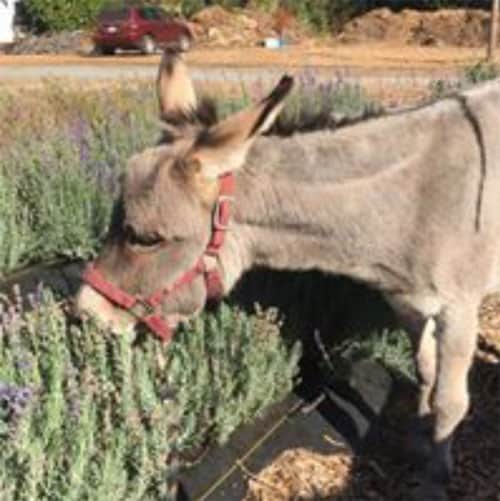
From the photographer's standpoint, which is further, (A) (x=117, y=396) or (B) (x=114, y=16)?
(B) (x=114, y=16)

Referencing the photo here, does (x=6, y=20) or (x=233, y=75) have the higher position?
(x=233, y=75)

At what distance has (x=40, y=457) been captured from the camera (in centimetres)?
377

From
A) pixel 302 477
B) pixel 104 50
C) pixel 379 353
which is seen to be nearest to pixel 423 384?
pixel 379 353

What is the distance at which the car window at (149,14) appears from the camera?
146 ft

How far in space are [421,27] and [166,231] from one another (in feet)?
155

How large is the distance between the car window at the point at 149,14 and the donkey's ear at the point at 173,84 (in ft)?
132

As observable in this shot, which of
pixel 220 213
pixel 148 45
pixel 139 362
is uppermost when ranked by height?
pixel 220 213

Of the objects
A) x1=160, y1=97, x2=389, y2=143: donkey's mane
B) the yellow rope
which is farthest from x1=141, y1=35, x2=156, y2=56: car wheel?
x1=160, y1=97, x2=389, y2=143: donkey's mane

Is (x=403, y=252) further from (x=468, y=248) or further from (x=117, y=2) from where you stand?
(x=117, y=2)

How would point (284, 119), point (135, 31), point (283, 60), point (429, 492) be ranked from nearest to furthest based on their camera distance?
point (284, 119)
point (429, 492)
point (283, 60)
point (135, 31)

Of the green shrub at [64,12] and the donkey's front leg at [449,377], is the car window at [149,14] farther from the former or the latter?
the donkey's front leg at [449,377]

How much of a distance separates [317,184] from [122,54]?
131ft

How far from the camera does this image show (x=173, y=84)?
495 centimetres

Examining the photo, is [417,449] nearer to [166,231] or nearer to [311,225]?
[311,225]
